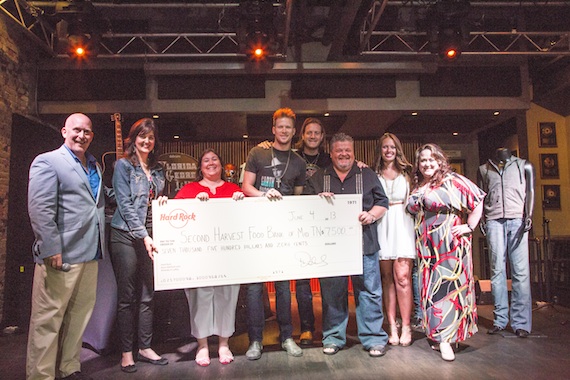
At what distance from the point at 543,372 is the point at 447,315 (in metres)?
0.65

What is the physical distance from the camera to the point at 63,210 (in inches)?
93.8

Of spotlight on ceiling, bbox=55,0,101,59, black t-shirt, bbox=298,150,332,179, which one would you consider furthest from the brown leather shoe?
spotlight on ceiling, bbox=55,0,101,59

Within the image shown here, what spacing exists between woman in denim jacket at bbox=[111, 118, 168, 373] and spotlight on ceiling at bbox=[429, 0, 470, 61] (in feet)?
12.4

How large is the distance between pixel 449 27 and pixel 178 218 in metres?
4.10

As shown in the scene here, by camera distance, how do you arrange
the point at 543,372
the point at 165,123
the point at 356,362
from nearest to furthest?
the point at 543,372 < the point at 356,362 < the point at 165,123

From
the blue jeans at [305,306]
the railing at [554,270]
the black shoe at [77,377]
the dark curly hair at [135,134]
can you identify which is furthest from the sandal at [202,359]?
the railing at [554,270]

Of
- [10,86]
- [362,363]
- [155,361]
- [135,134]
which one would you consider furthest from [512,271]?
[10,86]

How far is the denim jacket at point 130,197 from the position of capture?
258 cm

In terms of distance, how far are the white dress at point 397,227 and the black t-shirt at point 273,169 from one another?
30.2 inches

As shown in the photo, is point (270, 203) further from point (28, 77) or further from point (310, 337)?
point (28, 77)

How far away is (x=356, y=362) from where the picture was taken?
2.70 m

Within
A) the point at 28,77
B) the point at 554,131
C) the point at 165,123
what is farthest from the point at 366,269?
the point at 554,131

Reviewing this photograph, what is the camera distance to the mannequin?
3424 millimetres

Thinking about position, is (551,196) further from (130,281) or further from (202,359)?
(130,281)
